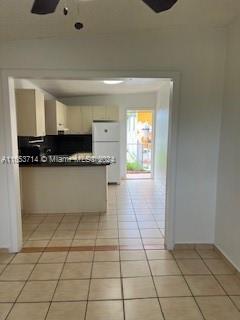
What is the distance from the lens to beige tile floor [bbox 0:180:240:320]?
1866mm

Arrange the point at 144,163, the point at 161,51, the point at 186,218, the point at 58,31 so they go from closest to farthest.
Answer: the point at 58,31
the point at 161,51
the point at 186,218
the point at 144,163

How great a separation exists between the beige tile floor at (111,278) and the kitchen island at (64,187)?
0.50 metres

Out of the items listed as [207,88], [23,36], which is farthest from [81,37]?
[207,88]

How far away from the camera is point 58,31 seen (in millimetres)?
2359

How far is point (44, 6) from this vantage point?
1343 millimetres

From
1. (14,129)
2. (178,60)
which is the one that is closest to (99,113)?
(14,129)

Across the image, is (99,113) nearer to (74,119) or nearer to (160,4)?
(74,119)

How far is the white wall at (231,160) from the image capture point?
7.58 ft

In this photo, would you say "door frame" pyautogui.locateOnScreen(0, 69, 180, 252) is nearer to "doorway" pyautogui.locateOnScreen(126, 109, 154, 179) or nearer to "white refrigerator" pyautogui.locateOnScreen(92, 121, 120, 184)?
"white refrigerator" pyautogui.locateOnScreen(92, 121, 120, 184)

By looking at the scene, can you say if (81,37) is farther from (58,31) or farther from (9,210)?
(9,210)

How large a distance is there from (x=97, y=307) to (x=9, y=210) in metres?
1.45

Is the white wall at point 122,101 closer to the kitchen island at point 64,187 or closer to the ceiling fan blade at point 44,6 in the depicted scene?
the kitchen island at point 64,187

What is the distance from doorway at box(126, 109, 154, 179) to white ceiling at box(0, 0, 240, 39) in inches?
171

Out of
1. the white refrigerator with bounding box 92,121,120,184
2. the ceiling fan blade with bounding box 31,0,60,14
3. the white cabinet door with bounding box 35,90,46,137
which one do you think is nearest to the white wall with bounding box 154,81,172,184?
the white refrigerator with bounding box 92,121,120,184
